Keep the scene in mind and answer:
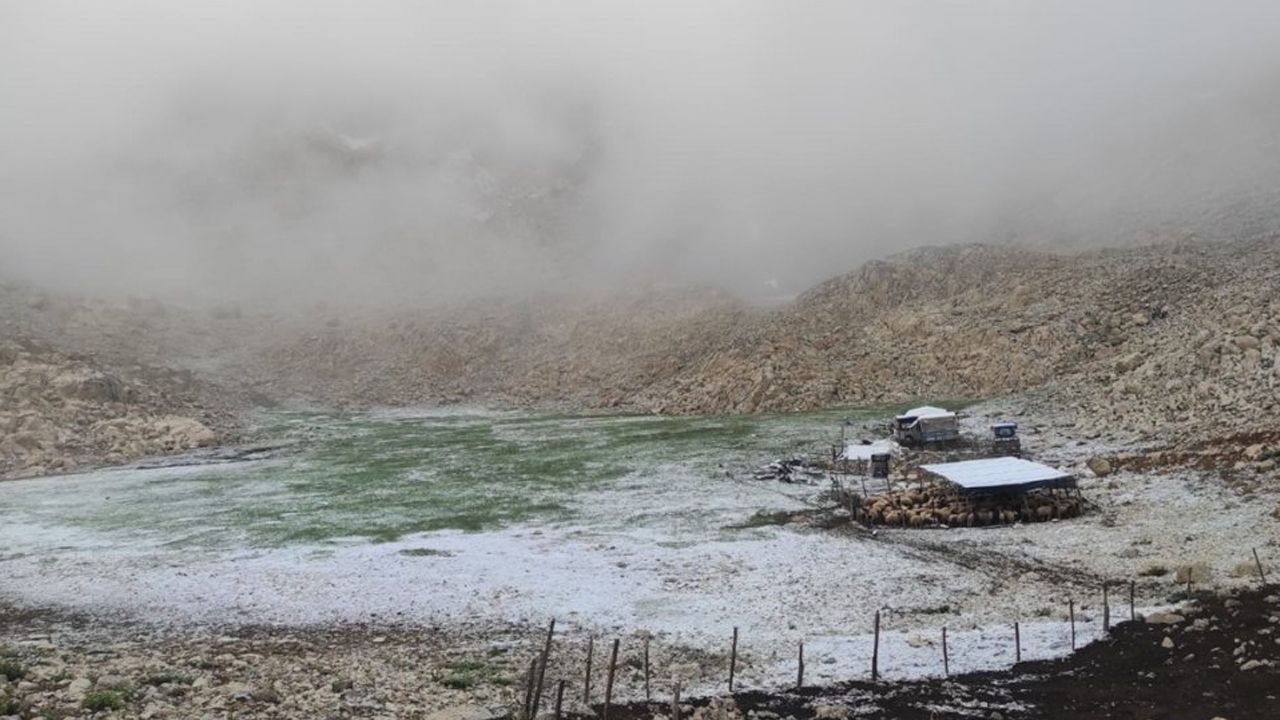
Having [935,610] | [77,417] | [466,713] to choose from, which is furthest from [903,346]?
[77,417]

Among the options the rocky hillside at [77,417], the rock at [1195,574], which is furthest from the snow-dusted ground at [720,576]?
the rocky hillside at [77,417]

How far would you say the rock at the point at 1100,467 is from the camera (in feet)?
111

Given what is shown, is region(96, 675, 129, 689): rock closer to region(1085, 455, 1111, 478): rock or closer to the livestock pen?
the livestock pen

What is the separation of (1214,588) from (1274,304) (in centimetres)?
3402

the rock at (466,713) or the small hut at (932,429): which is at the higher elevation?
the small hut at (932,429)

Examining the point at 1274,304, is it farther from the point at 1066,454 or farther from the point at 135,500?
the point at 135,500

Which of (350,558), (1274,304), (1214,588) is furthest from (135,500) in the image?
(1274,304)

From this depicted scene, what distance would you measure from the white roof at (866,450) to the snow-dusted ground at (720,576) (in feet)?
25.1

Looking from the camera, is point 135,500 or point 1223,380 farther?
point 135,500

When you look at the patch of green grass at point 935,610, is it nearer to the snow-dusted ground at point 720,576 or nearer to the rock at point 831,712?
the snow-dusted ground at point 720,576

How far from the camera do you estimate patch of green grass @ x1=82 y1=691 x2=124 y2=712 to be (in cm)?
1427

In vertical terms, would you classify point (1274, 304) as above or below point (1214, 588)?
above

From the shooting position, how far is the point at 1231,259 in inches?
2643

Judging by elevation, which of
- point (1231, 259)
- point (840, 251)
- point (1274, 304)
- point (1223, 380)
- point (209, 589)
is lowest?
point (209, 589)
